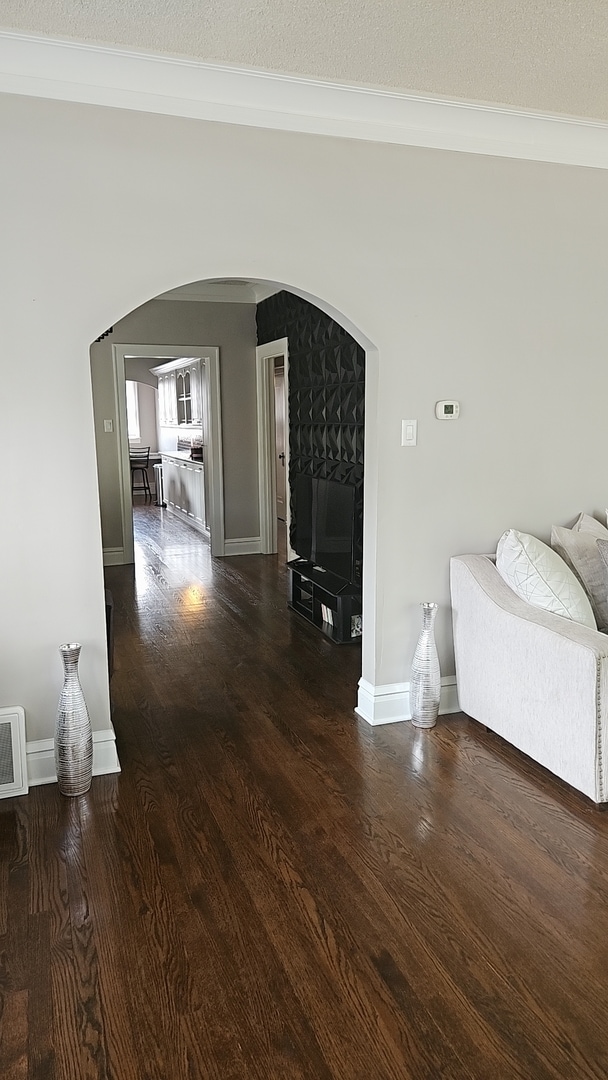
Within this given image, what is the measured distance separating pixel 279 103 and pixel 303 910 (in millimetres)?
2867

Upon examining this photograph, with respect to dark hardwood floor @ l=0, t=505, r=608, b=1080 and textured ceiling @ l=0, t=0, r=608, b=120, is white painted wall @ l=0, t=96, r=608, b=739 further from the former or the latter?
dark hardwood floor @ l=0, t=505, r=608, b=1080

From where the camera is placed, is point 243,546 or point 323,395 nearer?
point 323,395

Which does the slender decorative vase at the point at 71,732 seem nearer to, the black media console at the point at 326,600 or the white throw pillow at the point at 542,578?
the white throw pillow at the point at 542,578

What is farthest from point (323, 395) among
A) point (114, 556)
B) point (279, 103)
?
point (114, 556)

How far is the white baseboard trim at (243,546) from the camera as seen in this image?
755 centimetres

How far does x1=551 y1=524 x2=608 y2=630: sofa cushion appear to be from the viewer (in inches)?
128

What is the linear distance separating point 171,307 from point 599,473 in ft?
15.1

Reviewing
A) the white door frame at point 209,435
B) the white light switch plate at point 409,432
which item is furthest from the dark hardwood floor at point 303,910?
the white door frame at point 209,435

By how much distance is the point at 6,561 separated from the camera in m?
2.82

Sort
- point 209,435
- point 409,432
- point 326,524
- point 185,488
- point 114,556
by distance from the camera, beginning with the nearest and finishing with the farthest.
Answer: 1. point 409,432
2. point 326,524
3. point 114,556
4. point 209,435
5. point 185,488

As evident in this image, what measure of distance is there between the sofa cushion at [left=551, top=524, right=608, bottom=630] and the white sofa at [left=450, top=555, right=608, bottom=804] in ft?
1.09

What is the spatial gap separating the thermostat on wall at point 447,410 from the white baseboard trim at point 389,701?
123cm

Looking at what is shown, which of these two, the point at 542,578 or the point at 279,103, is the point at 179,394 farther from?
the point at 542,578

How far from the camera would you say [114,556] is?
23.6ft
